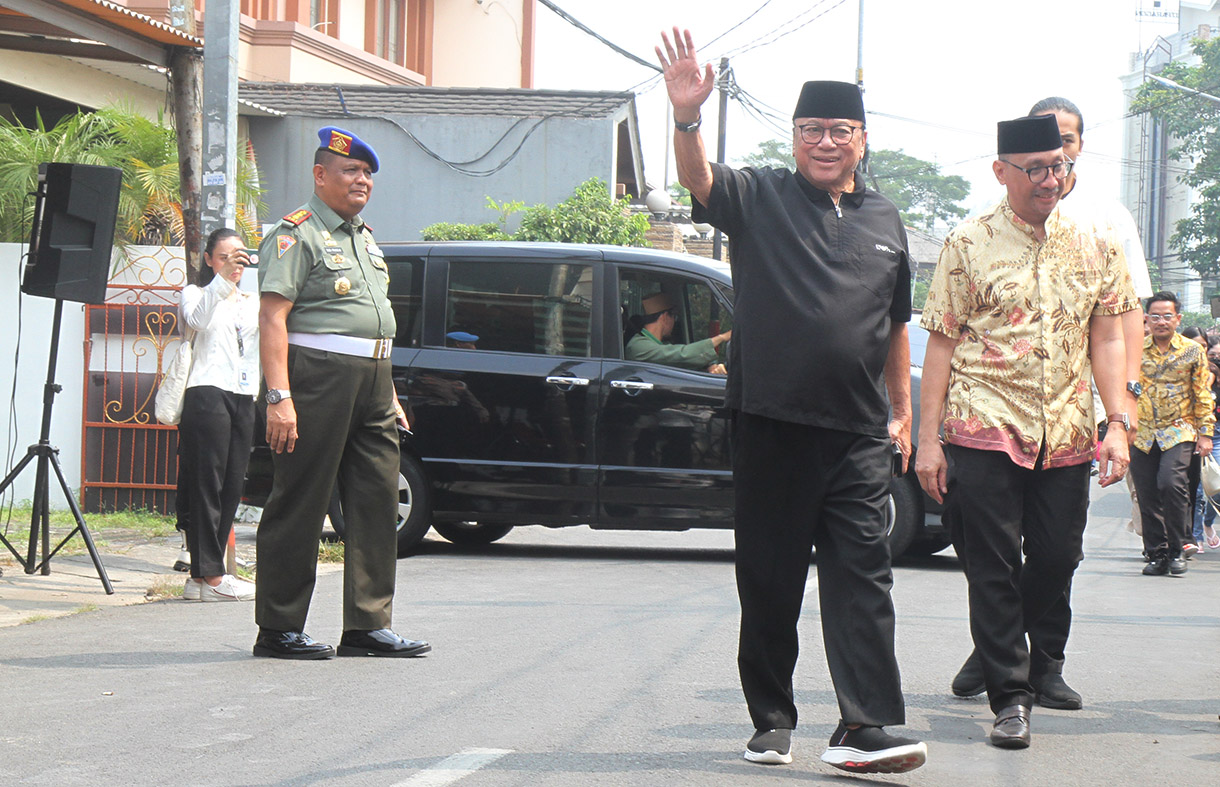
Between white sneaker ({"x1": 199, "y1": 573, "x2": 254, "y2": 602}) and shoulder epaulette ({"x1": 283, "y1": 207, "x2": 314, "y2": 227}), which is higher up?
shoulder epaulette ({"x1": 283, "y1": 207, "x2": 314, "y2": 227})

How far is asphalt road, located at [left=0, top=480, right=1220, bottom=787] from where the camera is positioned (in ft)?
14.2

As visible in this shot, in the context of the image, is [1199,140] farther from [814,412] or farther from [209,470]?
[814,412]

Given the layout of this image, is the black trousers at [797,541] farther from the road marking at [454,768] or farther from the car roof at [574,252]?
the car roof at [574,252]

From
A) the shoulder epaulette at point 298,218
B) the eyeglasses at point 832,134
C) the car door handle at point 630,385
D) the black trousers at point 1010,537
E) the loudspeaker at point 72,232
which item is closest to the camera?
the eyeglasses at point 832,134

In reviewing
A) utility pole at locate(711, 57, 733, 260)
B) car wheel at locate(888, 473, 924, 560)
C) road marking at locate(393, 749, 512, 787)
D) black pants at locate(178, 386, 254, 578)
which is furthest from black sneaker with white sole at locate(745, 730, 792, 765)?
utility pole at locate(711, 57, 733, 260)

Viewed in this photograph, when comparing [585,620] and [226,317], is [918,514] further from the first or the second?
[226,317]

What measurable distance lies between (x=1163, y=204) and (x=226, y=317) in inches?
3273

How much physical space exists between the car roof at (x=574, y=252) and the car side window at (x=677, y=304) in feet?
0.27

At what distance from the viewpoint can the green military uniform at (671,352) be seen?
9.37 meters

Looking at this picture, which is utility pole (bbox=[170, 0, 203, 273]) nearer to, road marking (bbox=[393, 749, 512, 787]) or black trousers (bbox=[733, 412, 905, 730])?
road marking (bbox=[393, 749, 512, 787])

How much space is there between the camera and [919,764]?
420 cm

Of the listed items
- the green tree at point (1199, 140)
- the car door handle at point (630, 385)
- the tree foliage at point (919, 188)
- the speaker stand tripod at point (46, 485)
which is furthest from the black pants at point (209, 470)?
the tree foliage at point (919, 188)

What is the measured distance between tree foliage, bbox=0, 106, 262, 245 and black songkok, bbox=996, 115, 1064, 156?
28.8ft

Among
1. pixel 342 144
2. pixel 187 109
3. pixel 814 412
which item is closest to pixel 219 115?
pixel 187 109
